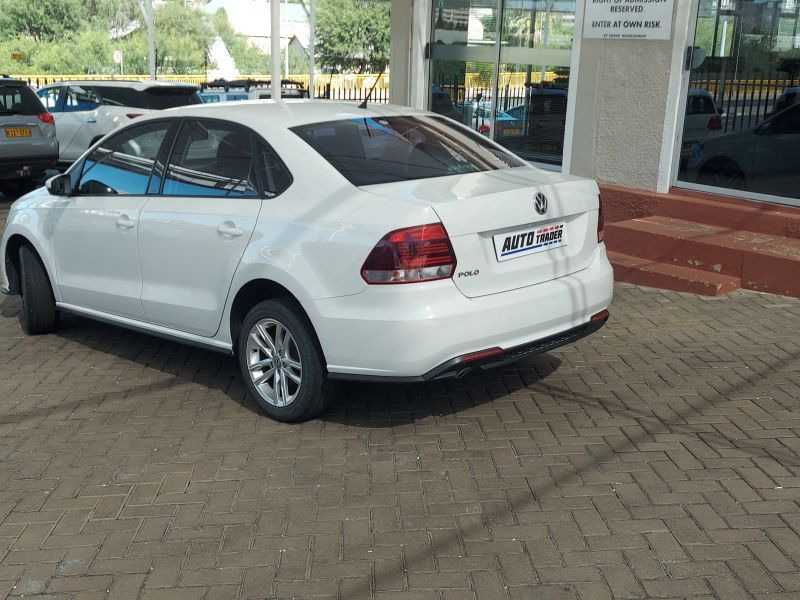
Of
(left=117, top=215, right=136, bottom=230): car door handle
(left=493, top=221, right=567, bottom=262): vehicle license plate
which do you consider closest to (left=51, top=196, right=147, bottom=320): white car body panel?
(left=117, top=215, right=136, bottom=230): car door handle

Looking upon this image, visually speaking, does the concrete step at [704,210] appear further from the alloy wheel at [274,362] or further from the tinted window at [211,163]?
the alloy wheel at [274,362]

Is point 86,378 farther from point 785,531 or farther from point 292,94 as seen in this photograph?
point 292,94

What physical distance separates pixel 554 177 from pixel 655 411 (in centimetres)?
142

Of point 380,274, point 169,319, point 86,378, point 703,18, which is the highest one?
point 703,18

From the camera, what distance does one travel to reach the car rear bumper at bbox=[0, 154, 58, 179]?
12594mm

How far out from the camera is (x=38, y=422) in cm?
499

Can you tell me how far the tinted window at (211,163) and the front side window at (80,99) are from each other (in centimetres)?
1103

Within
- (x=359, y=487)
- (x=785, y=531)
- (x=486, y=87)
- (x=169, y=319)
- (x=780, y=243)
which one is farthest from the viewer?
(x=486, y=87)

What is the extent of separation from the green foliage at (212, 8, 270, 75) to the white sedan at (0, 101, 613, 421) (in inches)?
2706

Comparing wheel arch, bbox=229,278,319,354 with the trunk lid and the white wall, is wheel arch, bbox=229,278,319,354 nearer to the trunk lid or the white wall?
the trunk lid

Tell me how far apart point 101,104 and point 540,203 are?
12.5 metres

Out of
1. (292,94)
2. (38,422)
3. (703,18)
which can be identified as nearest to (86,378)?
(38,422)

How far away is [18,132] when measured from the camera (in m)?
→ 12.7

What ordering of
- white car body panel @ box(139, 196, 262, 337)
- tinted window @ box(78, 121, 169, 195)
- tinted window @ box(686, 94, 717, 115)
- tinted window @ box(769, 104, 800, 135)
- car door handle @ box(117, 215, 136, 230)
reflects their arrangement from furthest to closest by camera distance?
tinted window @ box(686, 94, 717, 115), tinted window @ box(769, 104, 800, 135), tinted window @ box(78, 121, 169, 195), car door handle @ box(117, 215, 136, 230), white car body panel @ box(139, 196, 262, 337)
